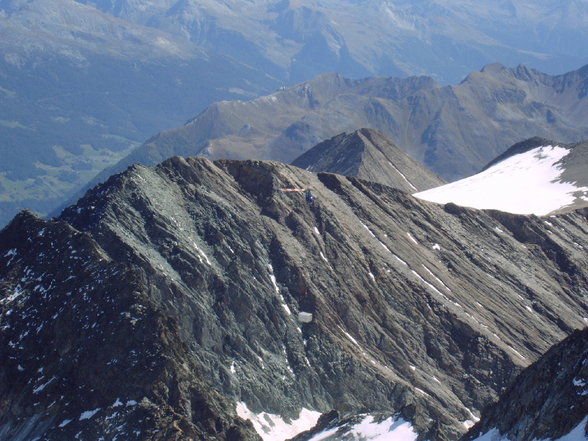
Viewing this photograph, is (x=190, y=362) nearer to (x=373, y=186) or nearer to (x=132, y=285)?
(x=132, y=285)

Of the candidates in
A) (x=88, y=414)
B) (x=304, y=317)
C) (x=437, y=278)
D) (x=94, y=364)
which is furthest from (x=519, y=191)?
(x=88, y=414)

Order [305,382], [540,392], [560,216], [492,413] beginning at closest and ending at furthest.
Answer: [540,392]
[492,413]
[305,382]
[560,216]

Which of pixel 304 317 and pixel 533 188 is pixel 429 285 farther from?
pixel 533 188

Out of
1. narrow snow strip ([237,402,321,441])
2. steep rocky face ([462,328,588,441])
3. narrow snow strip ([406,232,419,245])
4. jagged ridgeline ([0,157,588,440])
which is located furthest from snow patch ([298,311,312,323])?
steep rocky face ([462,328,588,441])

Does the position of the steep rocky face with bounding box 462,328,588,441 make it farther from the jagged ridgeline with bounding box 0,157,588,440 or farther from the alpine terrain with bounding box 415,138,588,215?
the alpine terrain with bounding box 415,138,588,215

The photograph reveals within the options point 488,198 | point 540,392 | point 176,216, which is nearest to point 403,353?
point 176,216

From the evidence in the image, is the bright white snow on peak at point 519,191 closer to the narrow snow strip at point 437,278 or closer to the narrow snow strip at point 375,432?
the narrow snow strip at point 437,278

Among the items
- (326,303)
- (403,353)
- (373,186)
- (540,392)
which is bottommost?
(540,392)
